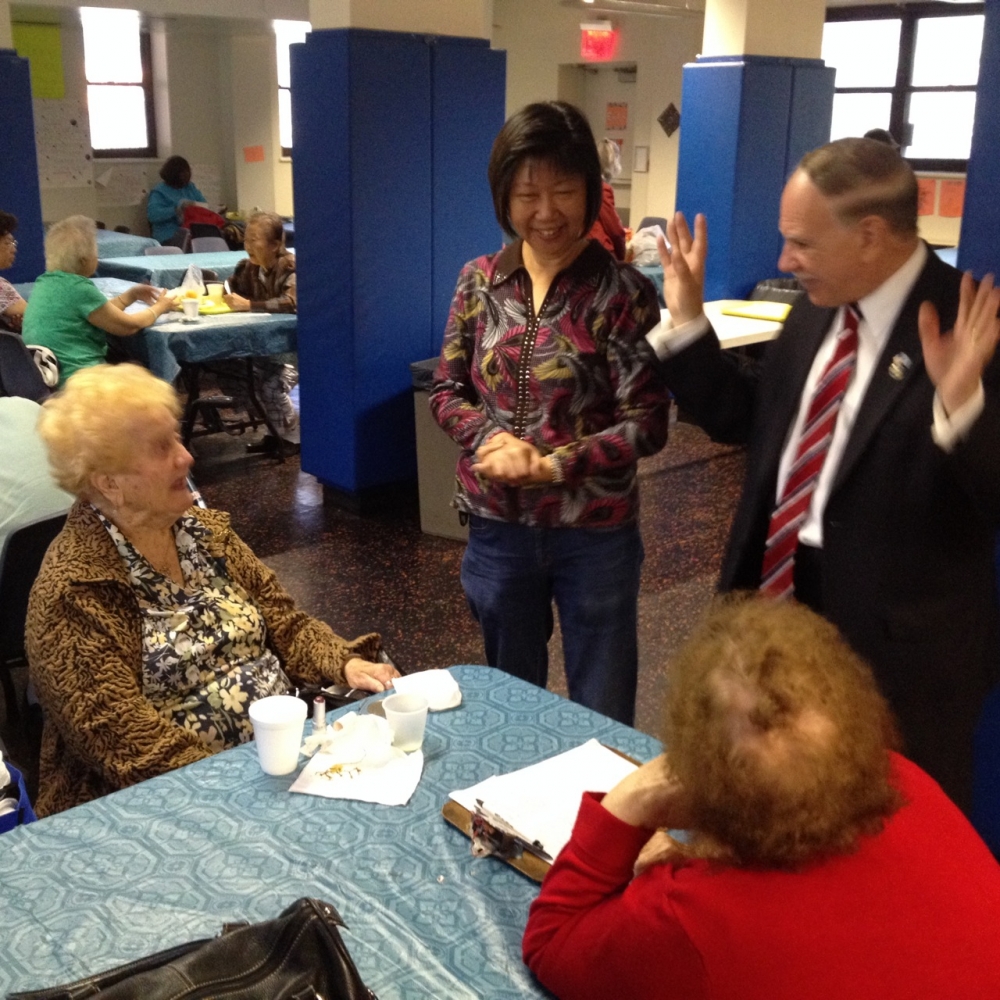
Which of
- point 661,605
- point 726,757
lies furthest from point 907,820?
point 661,605

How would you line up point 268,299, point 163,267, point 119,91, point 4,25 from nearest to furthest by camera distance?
point 268,299 < point 4,25 < point 163,267 < point 119,91

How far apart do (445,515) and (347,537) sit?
1.40ft

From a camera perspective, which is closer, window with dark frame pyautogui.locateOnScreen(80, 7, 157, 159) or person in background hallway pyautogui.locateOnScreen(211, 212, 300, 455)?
person in background hallway pyautogui.locateOnScreen(211, 212, 300, 455)

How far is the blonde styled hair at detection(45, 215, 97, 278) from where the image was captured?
5.12 metres

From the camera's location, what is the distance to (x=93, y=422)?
2.02 m

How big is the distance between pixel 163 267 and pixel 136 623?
604 cm

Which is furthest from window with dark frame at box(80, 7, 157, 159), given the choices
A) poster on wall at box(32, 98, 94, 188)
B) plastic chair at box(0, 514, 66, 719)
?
plastic chair at box(0, 514, 66, 719)

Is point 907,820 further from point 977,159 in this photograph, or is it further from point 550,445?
point 977,159

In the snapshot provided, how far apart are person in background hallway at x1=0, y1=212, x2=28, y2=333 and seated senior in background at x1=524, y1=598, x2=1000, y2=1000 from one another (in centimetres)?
533

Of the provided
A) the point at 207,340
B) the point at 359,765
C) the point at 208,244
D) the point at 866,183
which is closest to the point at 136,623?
the point at 359,765

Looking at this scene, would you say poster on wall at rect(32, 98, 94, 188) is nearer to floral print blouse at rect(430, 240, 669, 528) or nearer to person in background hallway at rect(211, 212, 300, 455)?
person in background hallway at rect(211, 212, 300, 455)

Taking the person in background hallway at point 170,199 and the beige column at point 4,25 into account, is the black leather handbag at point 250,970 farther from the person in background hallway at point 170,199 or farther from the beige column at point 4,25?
the person in background hallway at point 170,199

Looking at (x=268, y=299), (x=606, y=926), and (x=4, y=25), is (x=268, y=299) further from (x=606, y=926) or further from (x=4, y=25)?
(x=606, y=926)

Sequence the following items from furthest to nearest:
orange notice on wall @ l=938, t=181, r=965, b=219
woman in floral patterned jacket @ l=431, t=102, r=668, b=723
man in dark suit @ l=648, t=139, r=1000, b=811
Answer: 1. orange notice on wall @ l=938, t=181, r=965, b=219
2. woman in floral patterned jacket @ l=431, t=102, r=668, b=723
3. man in dark suit @ l=648, t=139, r=1000, b=811
